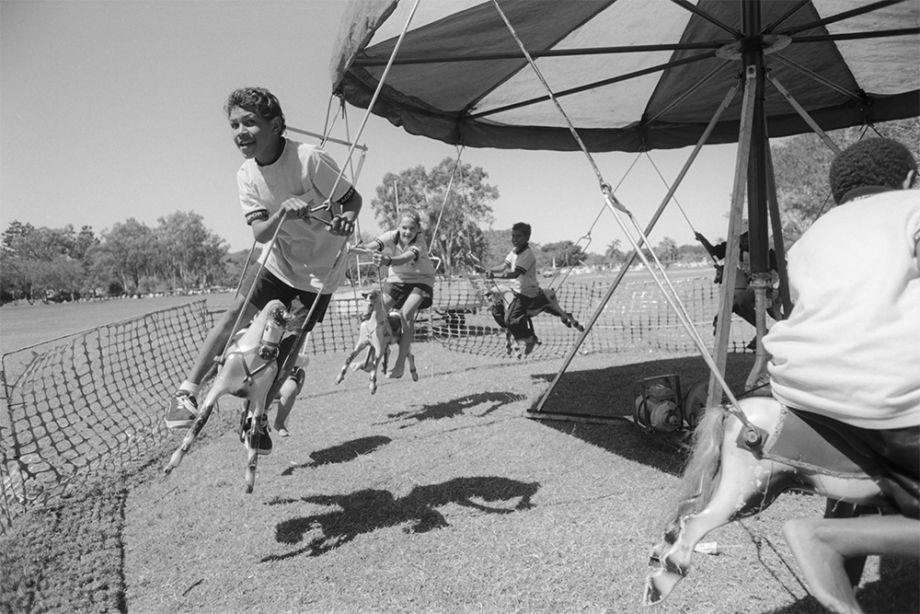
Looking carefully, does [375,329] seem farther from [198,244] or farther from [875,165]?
[198,244]

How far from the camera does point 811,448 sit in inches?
74.6

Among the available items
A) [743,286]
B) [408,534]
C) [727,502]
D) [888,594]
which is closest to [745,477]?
→ [727,502]

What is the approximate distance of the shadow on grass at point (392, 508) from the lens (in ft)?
11.5

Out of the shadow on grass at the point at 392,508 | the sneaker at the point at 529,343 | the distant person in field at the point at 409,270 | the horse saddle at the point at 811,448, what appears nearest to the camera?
the horse saddle at the point at 811,448

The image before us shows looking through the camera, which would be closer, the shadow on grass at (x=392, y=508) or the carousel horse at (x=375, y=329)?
the shadow on grass at (x=392, y=508)

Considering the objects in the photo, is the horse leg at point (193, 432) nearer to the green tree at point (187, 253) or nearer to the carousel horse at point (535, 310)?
the carousel horse at point (535, 310)

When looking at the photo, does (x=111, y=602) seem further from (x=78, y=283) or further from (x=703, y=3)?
(x=78, y=283)

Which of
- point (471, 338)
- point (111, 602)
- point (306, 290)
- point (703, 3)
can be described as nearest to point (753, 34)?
point (703, 3)

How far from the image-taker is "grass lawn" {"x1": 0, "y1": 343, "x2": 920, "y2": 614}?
2.71 metres

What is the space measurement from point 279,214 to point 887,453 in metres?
2.98

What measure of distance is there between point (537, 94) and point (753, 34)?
8.33 ft

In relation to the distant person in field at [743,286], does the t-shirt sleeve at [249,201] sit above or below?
above

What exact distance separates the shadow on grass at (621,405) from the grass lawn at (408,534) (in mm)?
39

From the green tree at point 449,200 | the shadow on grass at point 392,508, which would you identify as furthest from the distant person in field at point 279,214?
the green tree at point 449,200
